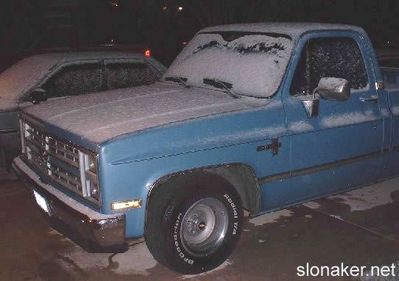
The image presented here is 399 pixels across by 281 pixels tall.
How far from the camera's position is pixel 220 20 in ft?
46.0

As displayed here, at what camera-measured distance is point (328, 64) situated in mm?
4770

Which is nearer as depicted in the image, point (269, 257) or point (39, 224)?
point (269, 257)

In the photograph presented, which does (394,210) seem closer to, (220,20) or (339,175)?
(339,175)

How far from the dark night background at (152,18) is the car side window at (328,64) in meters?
9.38

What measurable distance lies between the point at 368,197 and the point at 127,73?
3615 millimetres

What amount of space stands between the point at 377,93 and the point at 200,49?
1.83 metres

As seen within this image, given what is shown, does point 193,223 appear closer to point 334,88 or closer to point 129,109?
point 129,109

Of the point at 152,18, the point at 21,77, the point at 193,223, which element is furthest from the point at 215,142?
the point at 152,18

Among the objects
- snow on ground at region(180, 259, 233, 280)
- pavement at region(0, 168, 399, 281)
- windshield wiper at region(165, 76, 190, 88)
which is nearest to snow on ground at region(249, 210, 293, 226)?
pavement at region(0, 168, 399, 281)

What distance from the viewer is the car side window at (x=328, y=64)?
14.9ft

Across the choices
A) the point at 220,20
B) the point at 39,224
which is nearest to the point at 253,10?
the point at 220,20

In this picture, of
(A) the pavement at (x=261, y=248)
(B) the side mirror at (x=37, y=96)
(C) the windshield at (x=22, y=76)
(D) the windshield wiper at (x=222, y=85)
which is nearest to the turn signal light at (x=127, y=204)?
(A) the pavement at (x=261, y=248)

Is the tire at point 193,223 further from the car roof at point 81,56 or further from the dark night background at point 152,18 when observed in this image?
the dark night background at point 152,18

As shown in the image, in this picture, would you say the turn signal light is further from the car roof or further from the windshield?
the car roof
